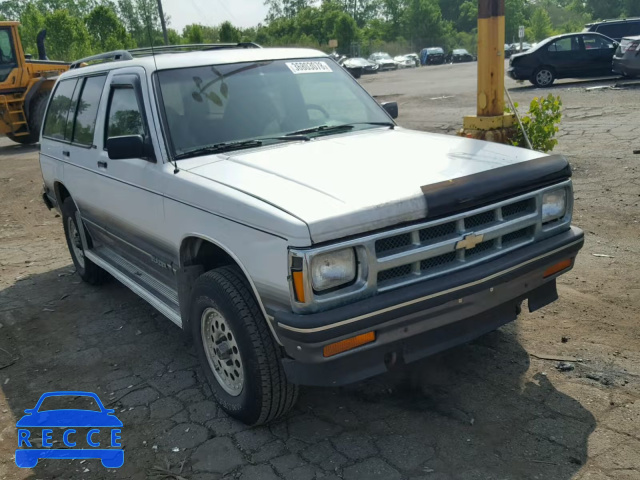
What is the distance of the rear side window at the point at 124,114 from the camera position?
14.6 ft

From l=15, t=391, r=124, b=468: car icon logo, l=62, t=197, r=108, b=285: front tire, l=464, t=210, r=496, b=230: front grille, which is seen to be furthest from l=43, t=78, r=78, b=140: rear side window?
l=464, t=210, r=496, b=230: front grille

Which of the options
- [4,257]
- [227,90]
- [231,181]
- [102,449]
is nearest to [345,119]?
[227,90]

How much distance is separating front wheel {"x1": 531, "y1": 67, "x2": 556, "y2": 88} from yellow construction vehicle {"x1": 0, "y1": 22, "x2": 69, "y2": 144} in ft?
46.8

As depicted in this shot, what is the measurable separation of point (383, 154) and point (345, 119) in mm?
883

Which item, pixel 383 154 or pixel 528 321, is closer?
pixel 383 154

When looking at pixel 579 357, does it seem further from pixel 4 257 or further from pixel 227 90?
pixel 4 257

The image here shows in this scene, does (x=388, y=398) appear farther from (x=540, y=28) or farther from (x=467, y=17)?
(x=467, y=17)

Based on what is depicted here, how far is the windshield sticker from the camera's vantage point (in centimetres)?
482

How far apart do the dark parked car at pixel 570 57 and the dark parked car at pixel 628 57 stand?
148 cm

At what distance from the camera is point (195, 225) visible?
3676 millimetres

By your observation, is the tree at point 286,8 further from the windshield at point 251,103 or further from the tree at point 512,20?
the windshield at point 251,103

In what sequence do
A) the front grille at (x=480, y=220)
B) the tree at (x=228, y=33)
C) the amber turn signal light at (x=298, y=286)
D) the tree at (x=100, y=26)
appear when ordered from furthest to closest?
the tree at (x=228, y=33)
the tree at (x=100, y=26)
the front grille at (x=480, y=220)
the amber turn signal light at (x=298, y=286)

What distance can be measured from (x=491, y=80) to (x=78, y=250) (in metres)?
5.07

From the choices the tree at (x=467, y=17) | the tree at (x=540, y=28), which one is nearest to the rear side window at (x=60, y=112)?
→ the tree at (x=540, y=28)
